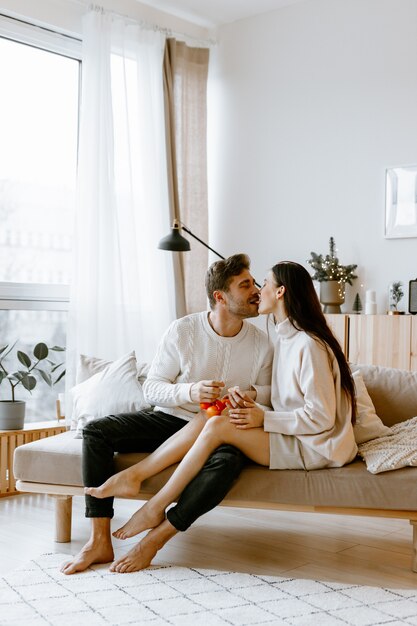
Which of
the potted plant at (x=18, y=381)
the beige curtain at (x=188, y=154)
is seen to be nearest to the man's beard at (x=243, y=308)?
the potted plant at (x=18, y=381)

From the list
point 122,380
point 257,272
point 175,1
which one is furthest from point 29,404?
point 175,1

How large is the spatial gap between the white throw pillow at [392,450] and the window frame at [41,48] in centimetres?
243

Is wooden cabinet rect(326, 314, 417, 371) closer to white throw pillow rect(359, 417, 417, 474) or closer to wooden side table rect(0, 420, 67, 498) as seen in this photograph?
white throw pillow rect(359, 417, 417, 474)

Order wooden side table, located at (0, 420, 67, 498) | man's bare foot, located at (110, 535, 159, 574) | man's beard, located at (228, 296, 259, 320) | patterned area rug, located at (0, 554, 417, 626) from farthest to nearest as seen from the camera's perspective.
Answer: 1. wooden side table, located at (0, 420, 67, 498)
2. man's beard, located at (228, 296, 259, 320)
3. man's bare foot, located at (110, 535, 159, 574)
4. patterned area rug, located at (0, 554, 417, 626)

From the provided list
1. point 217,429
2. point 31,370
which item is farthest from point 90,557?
point 31,370

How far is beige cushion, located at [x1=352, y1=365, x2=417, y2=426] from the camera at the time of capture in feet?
10.9

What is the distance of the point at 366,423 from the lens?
3092 mm

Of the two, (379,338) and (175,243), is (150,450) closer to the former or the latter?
(175,243)

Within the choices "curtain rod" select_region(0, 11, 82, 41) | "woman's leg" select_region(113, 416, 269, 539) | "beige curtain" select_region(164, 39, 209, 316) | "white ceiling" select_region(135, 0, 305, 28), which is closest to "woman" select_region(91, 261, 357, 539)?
"woman's leg" select_region(113, 416, 269, 539)

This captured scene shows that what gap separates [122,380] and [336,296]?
184 cm

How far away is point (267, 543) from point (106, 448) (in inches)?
30.6

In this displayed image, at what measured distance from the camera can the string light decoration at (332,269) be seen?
16.2 ft

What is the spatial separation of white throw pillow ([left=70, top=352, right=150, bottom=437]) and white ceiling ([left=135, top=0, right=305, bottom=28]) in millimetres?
2784

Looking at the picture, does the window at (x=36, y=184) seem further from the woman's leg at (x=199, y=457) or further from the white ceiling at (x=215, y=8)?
the woman's leg at (x=199, y=457)
